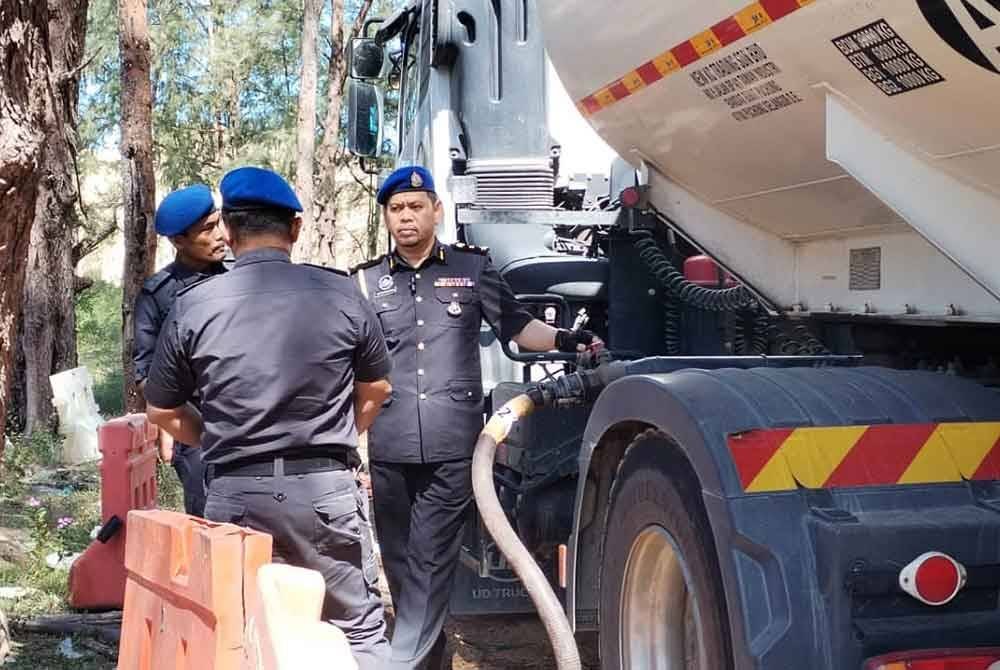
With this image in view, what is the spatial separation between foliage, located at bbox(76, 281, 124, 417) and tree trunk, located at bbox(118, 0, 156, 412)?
349 inches

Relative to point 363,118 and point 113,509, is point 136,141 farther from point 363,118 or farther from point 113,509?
point 113,509

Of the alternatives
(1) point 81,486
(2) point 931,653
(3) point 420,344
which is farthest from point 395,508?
(1) point 81,486

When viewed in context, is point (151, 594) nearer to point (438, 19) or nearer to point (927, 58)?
point (927, 58)

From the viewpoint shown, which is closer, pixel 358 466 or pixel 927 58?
pixel 927 58

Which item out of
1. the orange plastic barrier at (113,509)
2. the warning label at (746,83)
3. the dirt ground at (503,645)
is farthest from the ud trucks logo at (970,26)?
the orange plastic barrier at (113,509)

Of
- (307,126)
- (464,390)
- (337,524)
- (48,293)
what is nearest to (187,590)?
(337,524)

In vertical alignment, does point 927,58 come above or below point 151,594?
above

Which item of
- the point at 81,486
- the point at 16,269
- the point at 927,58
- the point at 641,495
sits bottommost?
the point at 81,486

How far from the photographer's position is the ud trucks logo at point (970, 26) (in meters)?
2.12

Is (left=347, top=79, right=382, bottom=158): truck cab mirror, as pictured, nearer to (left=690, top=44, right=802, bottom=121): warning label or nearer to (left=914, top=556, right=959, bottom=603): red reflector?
(left=690, top=44, right=802, bottom=121): warning label

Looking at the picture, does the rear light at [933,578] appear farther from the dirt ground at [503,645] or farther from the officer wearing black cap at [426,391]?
the dirt ground at [503,645]

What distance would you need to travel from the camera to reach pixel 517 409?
3.92 meters

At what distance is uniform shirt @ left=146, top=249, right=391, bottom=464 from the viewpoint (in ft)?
10.4

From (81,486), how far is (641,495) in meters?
7.08
